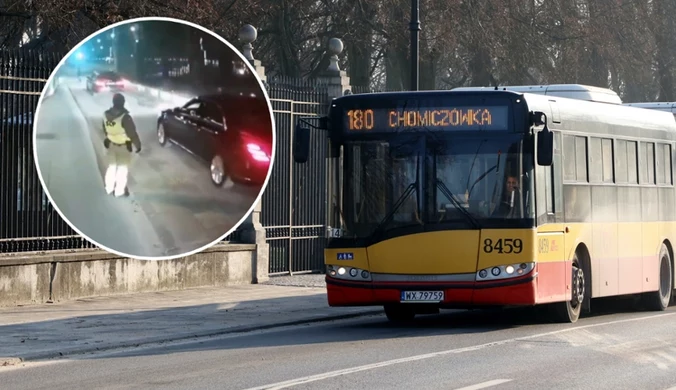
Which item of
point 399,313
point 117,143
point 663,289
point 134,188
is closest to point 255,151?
point 134,188

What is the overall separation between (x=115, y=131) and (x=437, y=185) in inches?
279

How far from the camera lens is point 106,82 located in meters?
22.1

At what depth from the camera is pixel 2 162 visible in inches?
776

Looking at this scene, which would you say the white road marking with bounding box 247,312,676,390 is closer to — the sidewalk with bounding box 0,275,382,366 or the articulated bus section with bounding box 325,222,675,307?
the articulated bus section with bounding box 325,222,675,307

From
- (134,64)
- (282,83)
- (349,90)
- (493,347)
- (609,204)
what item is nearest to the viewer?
(493,347)

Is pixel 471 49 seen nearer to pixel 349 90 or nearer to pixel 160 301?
pixel 349 90

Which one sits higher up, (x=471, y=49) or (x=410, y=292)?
(x=471, y=49)

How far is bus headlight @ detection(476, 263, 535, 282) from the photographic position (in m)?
16.8

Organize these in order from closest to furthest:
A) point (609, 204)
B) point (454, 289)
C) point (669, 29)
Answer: point (454, 289)
point (609, 204)
point (669, 29)

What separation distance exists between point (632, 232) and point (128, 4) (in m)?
11.4

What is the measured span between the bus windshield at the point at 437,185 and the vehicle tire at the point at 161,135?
7.37 meters

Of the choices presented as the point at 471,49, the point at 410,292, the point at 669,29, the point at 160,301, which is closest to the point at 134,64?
the point at 160,301

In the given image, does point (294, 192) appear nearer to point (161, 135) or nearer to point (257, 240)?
point (257, 240)

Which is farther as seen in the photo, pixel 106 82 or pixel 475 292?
pixel 106 82
